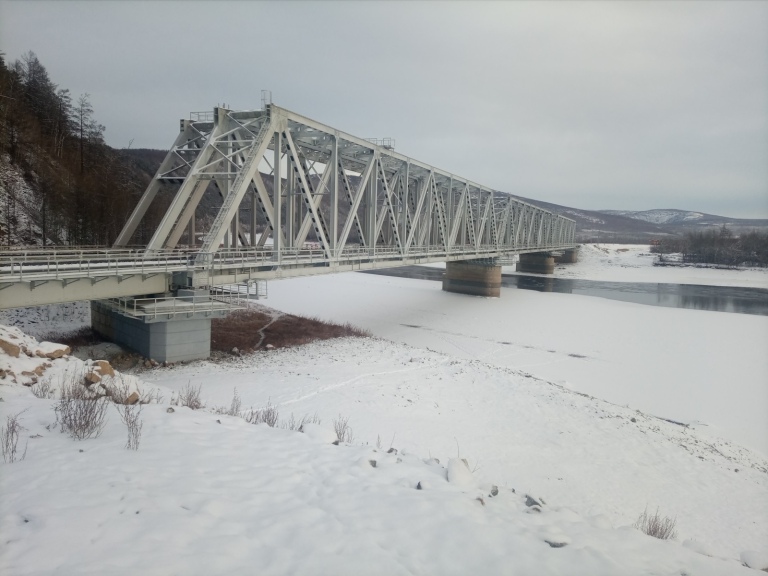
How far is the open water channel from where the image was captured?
44281 mm

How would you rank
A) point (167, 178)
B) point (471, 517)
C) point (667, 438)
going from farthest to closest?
point (167, 178) < point (667, 438) < point (471, 517)

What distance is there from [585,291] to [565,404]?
141 feet

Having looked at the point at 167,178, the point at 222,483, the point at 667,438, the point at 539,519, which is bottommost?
the point at 667,438

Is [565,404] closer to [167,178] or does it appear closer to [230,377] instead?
[230,377]

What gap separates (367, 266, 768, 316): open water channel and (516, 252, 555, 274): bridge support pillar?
29.4ft

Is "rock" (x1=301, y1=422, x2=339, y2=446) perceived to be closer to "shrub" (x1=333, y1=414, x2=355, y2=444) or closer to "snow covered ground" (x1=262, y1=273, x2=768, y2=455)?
"shrub" (x1=333, y1=414, x2=355, y2=444)

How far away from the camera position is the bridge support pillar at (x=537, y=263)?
80.9 meters

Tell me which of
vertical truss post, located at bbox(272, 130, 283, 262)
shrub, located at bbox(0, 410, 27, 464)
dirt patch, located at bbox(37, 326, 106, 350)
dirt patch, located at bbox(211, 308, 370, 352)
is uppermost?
vertical truss post, located at bbox(272, 130, 283, 262)

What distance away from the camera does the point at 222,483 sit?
5598 millimetres

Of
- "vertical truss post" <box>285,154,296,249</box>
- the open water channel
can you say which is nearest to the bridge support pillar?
the open water channel

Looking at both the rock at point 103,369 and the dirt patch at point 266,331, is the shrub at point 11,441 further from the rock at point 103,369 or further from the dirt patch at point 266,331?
the dirt patch at point 266,331

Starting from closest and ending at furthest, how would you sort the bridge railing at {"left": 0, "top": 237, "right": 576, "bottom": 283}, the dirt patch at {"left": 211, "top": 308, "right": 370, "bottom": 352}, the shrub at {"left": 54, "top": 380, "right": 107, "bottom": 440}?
the shrub at {"left": 54, "top": 380, "right": 107, "bottom": 440} → the bridge railing at {"left": 0, "top": 237, "right": 576, "bottom": 283} → the dirt patch at {"left": 211, "top": 308, "right": 370, "bottom": 352}

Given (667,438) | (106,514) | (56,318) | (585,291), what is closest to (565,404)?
(667,438)

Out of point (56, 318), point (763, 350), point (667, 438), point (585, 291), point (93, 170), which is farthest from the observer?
point (585, 291)
